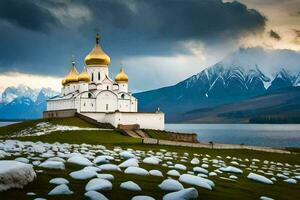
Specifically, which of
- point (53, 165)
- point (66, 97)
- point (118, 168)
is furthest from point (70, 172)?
point (66, 97)

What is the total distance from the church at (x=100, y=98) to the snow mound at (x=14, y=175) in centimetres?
7287

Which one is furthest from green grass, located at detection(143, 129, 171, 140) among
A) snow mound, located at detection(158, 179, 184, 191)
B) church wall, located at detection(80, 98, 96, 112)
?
snow mound, located at detection(158, 179, 184, 191)

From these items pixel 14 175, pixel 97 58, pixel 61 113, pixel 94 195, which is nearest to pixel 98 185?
pixel 94 195

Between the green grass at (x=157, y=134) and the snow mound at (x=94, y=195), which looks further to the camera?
the green grass at (x=157, y=134)

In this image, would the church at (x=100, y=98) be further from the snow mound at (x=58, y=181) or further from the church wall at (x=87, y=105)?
the snow mound at (x=58, y=181)

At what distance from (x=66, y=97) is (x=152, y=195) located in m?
90.7

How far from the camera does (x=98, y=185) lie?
2038 cm

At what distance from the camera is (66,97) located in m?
109

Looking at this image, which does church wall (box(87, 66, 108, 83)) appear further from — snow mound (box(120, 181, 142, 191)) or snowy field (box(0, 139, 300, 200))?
snow mound (box(120, 181, 142, 191))

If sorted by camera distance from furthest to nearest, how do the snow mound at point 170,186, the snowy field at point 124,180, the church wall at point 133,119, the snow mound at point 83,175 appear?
the church wall at point 133,119 → the snow mound at point 83,175 → the snow mound at point 170,186 → the snowy field at point 124,180

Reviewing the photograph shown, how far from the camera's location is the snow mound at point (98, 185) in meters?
20.2

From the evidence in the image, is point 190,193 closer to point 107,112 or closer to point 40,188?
point 40,188

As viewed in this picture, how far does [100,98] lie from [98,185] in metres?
83.6

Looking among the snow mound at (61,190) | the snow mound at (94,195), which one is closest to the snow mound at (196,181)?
the snow mound at (94,195)
